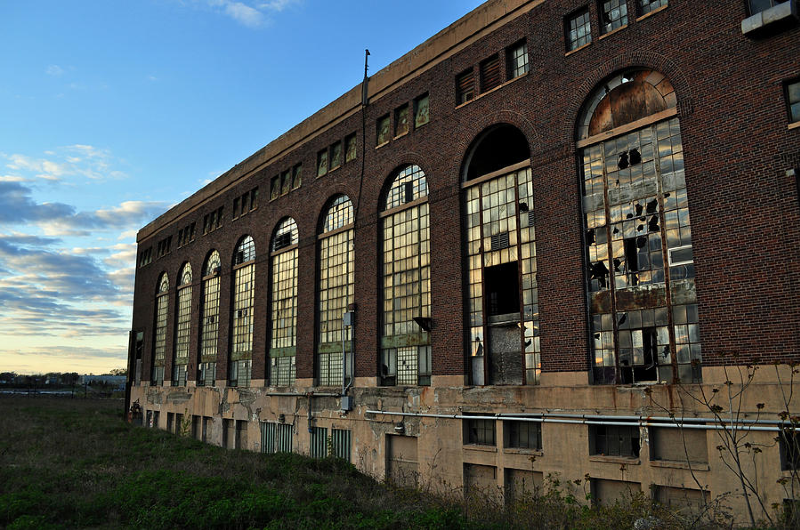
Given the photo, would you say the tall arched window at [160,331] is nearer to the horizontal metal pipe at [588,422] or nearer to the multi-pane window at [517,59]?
the horizontal metal pipe at [588,422]

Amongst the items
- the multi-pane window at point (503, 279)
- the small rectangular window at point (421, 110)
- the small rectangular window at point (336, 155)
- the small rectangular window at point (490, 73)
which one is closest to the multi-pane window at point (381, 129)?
the small rectangular window at point (421, 110)

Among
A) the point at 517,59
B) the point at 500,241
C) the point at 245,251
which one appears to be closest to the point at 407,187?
the point at 500,241

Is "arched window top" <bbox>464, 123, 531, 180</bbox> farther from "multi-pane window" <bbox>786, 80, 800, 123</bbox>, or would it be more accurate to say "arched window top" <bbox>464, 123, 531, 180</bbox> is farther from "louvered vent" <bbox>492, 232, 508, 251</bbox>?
"multi-pane window" <bbox>786, 80, 800, 123</bbox>

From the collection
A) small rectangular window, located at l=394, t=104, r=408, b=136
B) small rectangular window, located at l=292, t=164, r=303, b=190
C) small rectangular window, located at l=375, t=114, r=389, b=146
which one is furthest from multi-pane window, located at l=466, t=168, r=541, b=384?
small rectangular window, located at l=292, t=164, r=303, b=190

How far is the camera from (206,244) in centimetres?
3659

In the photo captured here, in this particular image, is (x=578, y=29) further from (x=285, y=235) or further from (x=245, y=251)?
(x=245, y=251)

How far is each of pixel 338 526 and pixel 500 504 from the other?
5.81 meters

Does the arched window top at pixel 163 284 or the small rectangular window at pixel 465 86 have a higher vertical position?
the small rectangular window at pixel 465 86

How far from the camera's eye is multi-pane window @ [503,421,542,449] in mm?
15891

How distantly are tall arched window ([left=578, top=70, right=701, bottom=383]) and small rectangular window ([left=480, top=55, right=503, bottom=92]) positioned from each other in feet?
11.8

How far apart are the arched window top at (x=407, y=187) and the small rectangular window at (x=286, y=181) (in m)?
8.00

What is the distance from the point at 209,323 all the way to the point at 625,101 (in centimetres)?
2762

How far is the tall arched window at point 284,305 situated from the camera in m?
27.4

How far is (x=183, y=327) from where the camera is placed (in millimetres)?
39125
